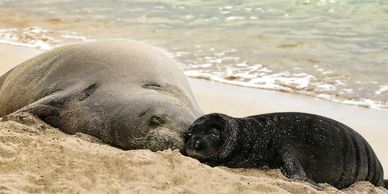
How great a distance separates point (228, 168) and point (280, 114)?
0.50 metres

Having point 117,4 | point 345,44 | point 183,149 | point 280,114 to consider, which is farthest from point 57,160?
point 117,4

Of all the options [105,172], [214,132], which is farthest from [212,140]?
[105,172]

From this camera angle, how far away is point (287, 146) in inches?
173

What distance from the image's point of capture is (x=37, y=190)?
3.28 m

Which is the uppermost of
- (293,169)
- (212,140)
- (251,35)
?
(212,140)

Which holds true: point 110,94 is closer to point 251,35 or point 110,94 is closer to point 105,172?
point 105,172

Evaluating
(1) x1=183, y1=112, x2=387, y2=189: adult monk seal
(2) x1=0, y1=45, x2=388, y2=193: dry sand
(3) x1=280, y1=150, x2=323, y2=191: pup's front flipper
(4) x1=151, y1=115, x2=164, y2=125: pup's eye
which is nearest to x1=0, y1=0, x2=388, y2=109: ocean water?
(1) x1=183, y1=112, x2=387, y2=189: adult monk seal

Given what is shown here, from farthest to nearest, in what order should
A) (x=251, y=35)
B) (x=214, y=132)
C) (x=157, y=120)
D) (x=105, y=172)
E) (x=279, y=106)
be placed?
(x=251, y=35) < (x=279, y=106) < (x=157, y=120) < (x=214, y=132) < (x=105, y=172)

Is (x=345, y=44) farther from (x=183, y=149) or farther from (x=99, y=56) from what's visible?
(x=183, y=149)

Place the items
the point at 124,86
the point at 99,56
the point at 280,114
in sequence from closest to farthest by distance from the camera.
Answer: the point at 280,114 < the point at 124,86 < the point at 99,56

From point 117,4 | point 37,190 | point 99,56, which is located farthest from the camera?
point 117,4

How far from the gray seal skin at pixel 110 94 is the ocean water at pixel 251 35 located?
8.06 feet

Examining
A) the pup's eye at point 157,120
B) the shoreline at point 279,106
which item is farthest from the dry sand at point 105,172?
the shoreline at point 279,106

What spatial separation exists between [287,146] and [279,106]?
2.56 m
